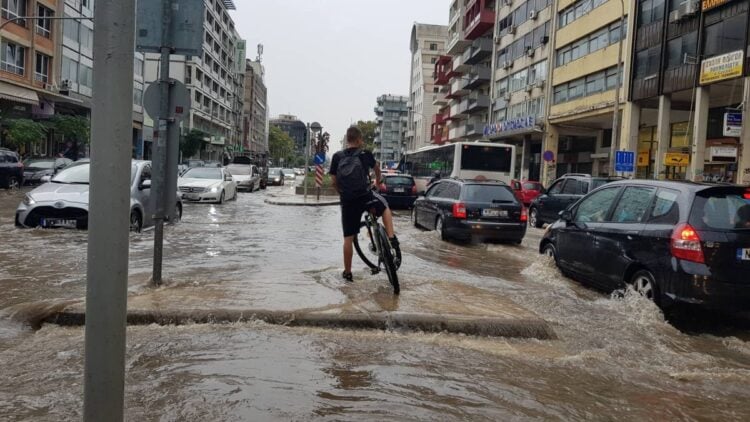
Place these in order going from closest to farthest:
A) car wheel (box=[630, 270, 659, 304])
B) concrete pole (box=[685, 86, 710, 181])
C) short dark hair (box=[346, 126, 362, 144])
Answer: car wheel (box=[630, 270, 659, 304]) → short dark hair (box=[346, 126, 362, 144]) → concrete pole (box=[685, 86, 710, 181])

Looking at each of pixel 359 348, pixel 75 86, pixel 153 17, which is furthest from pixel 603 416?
pixel 75 86

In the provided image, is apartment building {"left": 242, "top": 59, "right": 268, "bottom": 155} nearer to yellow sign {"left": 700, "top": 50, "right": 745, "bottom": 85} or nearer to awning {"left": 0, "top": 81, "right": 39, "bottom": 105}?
awning {"left": 0, "top": 81, "right": 39, "bottom": 105}

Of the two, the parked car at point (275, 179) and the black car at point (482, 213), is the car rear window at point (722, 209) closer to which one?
→ the black car at point (482, 213)

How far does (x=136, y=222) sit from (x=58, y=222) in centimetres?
140

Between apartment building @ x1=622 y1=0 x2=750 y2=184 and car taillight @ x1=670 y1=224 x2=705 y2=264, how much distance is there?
60.2 feet

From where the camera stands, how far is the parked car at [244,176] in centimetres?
3334

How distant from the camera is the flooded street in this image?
368 cm

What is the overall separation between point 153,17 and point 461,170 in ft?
68.1

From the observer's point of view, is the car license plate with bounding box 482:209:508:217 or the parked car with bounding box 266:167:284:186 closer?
the car license plate with bounding box 482:209:508:217

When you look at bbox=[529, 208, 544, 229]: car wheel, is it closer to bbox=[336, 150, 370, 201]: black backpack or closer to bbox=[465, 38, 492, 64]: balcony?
bbox=[336, 150, 370, 201]: black backpack

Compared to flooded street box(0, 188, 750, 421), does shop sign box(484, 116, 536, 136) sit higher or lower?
higher

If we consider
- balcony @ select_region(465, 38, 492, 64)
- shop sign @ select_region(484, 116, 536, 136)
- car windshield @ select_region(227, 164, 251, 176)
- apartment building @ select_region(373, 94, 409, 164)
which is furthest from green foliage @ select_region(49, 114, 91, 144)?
apartment building @ select_region(373, 94, 409, 164)

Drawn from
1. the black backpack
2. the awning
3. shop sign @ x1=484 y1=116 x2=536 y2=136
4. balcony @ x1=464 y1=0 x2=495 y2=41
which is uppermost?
balcony @ x1=464 y1=0 x2=495 y2=41

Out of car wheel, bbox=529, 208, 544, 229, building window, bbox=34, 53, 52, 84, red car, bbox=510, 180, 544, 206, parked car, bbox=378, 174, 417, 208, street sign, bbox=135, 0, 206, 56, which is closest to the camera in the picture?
street sign, bbox=135, 0, 206, 56
